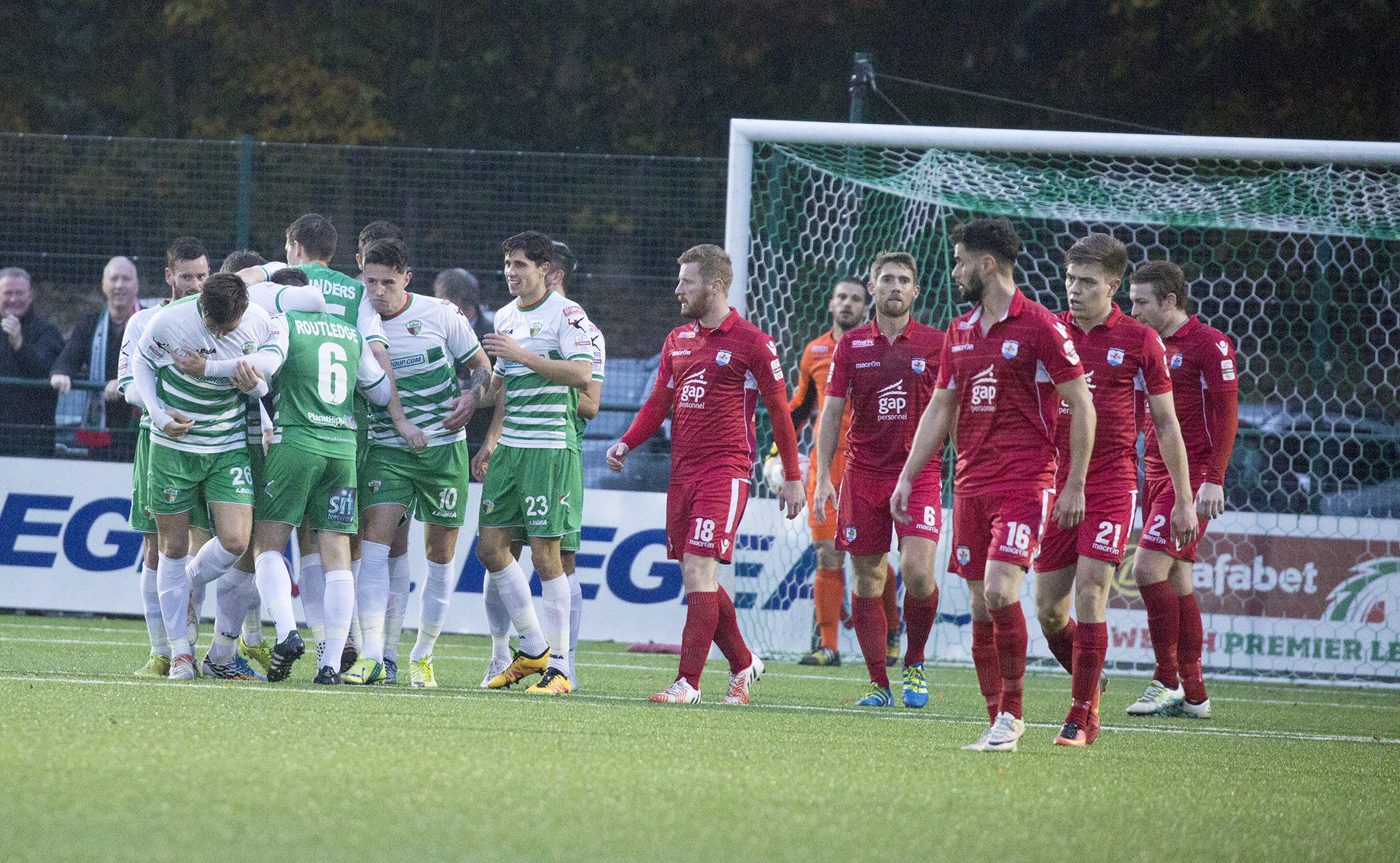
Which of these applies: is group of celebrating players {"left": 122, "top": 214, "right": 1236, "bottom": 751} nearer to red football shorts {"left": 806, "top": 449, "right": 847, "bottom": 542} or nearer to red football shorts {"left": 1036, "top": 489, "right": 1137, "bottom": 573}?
red football shorts {"left": 1036, "top": 489, "right": 1137, "bottom": 573}

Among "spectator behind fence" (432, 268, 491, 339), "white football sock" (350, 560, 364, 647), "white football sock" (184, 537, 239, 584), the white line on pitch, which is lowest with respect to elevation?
the white line on pitch

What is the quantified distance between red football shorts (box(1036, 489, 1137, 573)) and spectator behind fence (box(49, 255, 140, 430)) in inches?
271

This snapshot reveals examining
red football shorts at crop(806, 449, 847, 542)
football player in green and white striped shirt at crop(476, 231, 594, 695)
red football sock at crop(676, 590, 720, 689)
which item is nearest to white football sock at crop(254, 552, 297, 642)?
football player in green and white striped shirt at crop(476, 231, 594, 695)

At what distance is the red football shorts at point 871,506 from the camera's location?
8.08 metres

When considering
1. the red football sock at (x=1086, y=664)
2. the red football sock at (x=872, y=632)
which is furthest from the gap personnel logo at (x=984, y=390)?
the red football sock at (x=872, y=632)

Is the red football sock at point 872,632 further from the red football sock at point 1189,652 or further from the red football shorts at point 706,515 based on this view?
the red football sock at point 1189,652

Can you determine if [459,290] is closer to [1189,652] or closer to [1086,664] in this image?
[1189,652]

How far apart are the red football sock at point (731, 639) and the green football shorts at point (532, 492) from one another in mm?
815

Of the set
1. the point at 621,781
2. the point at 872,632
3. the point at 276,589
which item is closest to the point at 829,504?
the point at 872,632

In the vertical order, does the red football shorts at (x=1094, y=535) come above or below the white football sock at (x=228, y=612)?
above

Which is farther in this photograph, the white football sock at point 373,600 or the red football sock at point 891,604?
the red football sock at point 891,604

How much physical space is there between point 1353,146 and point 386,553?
6259 mm

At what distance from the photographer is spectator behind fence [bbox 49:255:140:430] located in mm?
Result: 11188

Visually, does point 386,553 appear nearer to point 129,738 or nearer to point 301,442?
point 301,442
